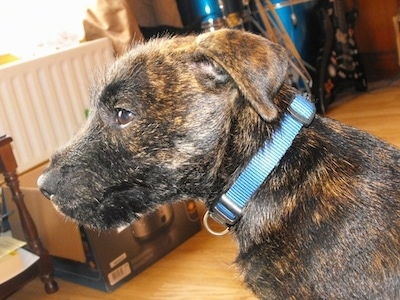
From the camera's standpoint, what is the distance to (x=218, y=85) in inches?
48.2

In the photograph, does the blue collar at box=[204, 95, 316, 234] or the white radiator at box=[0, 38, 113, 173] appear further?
the white radiator at box=[0, 38, 113, 173]

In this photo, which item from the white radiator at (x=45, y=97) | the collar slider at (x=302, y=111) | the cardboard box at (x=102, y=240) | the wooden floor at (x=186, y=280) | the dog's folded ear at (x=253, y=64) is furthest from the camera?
the white radiator at (x=45, y=97)

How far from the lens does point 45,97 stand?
8.53 ft

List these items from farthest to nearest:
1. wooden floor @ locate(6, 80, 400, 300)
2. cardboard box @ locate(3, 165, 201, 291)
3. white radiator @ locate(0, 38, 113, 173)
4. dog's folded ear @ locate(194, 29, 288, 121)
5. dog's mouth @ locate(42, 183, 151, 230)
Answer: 1. white radiator @ locate(0, 38, 113, 173)
2. cardboard box @ locate(3, 165, 201, 291)
3. wooden floor @ locate(6, 80, 400, 300)
4. dog's mouth @ locate(42, 183, 151, 230)
5. dog's folded ear @ locate(194, 29, 288, 121)

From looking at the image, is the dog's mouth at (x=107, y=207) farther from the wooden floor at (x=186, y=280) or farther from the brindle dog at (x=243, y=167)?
the wooden floor at (x=186, y=280)

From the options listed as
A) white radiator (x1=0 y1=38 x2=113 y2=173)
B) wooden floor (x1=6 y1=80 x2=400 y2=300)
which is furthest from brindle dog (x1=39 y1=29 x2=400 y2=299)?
white radiator (x1=0 y1=38 x2=113 y2=173)

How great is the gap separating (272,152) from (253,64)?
0.21 metres

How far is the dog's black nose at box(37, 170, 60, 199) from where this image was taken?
4.28ft

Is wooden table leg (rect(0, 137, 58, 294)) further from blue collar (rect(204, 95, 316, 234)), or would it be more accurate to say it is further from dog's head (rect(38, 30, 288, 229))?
blue collar (rect(204, 95, 316, 234))

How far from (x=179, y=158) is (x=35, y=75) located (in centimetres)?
150

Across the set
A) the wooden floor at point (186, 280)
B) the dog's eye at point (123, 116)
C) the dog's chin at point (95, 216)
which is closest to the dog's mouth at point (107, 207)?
the dog's chin at point (95, 216)

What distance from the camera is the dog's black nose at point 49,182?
1.30 meters

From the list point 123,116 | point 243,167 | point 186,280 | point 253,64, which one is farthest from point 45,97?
point 253,64

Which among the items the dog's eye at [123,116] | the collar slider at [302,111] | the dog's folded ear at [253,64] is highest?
the dog's folded ear at [253,64]
